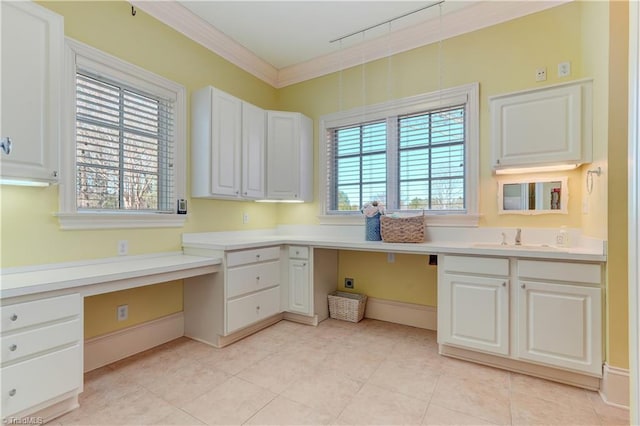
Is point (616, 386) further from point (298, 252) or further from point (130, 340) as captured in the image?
point (130, 340)

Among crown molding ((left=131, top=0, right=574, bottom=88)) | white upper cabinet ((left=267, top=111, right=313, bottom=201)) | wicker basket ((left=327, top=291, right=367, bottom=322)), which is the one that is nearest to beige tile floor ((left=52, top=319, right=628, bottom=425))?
wicker basket ((left=327, top=291, right=367, bottom=322))

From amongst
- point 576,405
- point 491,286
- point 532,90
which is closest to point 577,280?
point 491,286

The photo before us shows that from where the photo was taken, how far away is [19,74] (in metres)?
1.77

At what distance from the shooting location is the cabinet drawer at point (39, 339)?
5.17 ft

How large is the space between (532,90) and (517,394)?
7.16 ft

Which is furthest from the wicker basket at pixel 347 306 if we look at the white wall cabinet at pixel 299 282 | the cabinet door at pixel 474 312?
the cabinet door at pixel 474 312

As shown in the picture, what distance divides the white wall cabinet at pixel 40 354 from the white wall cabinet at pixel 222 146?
4.83 ft

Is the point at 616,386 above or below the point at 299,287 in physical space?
below

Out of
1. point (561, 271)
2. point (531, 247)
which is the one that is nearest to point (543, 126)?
point (531, 247)

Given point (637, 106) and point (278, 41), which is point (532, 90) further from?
point (278, 41)

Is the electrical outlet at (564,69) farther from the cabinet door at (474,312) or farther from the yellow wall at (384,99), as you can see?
the cabinet door at (474,312)

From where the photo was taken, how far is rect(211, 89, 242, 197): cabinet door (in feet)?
9.81

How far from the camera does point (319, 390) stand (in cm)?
207

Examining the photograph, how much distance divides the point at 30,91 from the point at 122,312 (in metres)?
1.67
